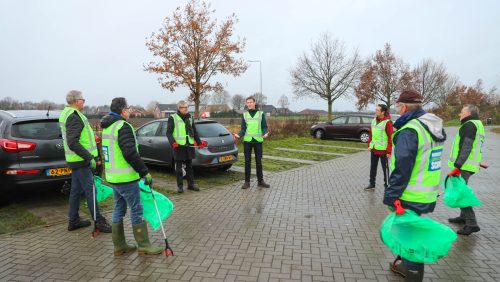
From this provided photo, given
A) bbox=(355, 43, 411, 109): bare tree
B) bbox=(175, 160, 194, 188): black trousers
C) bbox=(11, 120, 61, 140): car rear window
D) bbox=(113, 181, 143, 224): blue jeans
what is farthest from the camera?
bbox=(355, 43, 411, 109): bare tree

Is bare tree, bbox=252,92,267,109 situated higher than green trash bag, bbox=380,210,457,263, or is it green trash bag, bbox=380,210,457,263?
bare tree, bbox=252,92,267,109

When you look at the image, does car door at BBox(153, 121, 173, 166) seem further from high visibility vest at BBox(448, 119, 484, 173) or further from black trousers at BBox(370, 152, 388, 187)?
high visibility vest at BBox(448, 119, 484, 173)

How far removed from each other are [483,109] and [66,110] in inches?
2466

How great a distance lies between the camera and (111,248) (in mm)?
4254

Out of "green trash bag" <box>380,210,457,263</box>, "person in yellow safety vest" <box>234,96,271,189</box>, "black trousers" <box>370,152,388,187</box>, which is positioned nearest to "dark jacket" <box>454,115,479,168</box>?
"green trash bag" <box>380,210,457,263</box>

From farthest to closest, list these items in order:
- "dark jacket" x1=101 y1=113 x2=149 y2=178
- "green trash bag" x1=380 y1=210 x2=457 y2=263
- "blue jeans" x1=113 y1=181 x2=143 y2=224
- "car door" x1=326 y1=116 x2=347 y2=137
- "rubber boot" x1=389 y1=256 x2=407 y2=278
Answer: "car door" x1=326 y1=116 x2=347 y2=137 → "blue jeans" x1=113 y1=181 x2=143 y2=224 → "dark jacket" x1=101 y1=113 x2=149 y2=178 → "rubber boot" x1=389 y1=256 x2=407 y2=278 → "green trash bag" x1=380 y1=210 x2=457 y2=263

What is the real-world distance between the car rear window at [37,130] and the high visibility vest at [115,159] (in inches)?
101

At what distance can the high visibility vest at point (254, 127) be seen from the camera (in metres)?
7.28

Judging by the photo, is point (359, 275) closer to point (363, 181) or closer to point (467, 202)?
point (467, 202)

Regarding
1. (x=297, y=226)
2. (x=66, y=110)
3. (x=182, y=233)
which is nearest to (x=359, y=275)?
(x=297, y=226)

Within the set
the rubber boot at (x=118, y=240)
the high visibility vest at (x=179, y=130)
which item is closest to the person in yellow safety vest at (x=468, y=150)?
the rubber boot at (x=118, y=240)

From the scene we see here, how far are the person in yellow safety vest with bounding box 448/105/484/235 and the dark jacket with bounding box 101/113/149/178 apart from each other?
13.0 ft

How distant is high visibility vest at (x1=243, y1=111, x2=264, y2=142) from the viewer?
287 inches

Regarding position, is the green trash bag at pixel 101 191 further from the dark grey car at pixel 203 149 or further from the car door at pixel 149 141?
the car door at pixel 149 141
